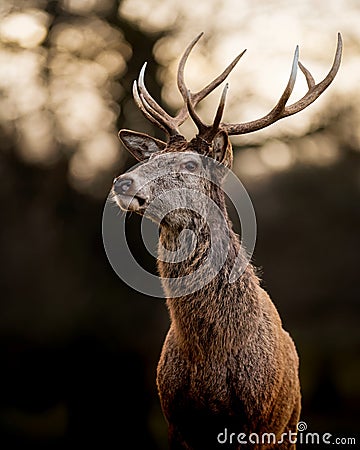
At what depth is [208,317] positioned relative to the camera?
4609 millimetres

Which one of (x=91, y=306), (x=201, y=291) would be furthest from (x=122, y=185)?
(x=91, y=306)

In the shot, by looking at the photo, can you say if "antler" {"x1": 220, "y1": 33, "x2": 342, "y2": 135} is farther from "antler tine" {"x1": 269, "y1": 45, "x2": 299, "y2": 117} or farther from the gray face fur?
the gray face fur

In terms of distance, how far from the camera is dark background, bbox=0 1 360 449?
10789 mm

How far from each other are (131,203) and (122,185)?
4.9 inches

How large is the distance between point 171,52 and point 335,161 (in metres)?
3.53

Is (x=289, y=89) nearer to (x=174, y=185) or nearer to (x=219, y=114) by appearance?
(x=219, y=114)

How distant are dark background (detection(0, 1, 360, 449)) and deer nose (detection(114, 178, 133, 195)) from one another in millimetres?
5684

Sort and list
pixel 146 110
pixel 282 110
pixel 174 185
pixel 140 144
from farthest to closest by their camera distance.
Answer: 1. pixel 140 144
2. pixel 146 110
3. pixel 282 110
4. pixel 174 185

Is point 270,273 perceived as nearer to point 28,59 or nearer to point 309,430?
point 309,430

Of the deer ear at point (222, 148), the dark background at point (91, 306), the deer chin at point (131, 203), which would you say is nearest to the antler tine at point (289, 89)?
the deer ear at point (222, 148)

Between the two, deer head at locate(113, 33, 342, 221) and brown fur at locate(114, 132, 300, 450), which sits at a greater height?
deer head at locate(113, 33, 342, 221)

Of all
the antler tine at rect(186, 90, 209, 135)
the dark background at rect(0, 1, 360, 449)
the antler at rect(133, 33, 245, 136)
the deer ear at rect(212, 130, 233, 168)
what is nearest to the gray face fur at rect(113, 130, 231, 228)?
the deer ear at rect(212, 130, 233, 168)

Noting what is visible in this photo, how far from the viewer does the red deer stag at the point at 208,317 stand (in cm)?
452

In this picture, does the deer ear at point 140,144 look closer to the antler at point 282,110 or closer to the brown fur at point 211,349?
the brown fur at point 211,349
